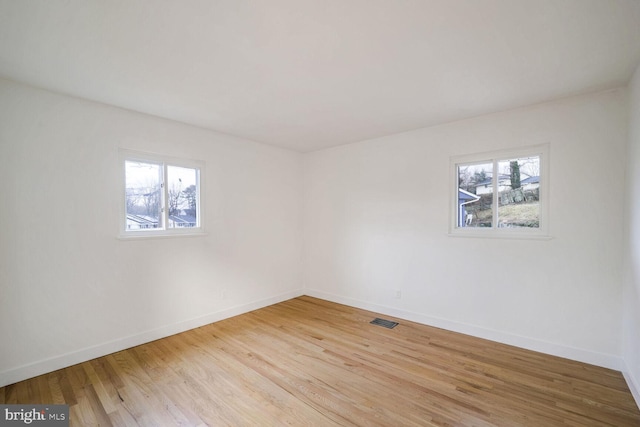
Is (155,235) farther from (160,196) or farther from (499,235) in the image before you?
(499,235)

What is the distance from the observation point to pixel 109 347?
2965 mm

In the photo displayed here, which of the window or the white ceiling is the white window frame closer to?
the white ceiling

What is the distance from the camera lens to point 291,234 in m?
5.13

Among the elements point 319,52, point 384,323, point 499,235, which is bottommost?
point 384,323

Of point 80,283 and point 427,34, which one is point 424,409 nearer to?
point 427,34

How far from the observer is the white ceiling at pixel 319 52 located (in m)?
1.65

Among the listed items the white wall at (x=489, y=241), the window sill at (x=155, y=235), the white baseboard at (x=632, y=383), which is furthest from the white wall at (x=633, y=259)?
the window sill at (x=155, y=235)

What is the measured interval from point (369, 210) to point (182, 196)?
9.06 ft

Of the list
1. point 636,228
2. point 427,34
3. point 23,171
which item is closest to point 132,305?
point 23,171

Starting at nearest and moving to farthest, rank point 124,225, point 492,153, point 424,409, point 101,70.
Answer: point 424,409 → point 101,70 → point 124,225 → point 492,153

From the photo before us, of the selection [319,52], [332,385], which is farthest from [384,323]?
[319,52]

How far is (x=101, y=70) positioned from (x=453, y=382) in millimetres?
4091

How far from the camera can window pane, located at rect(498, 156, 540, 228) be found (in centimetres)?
309

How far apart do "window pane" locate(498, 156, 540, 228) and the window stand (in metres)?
3.91
